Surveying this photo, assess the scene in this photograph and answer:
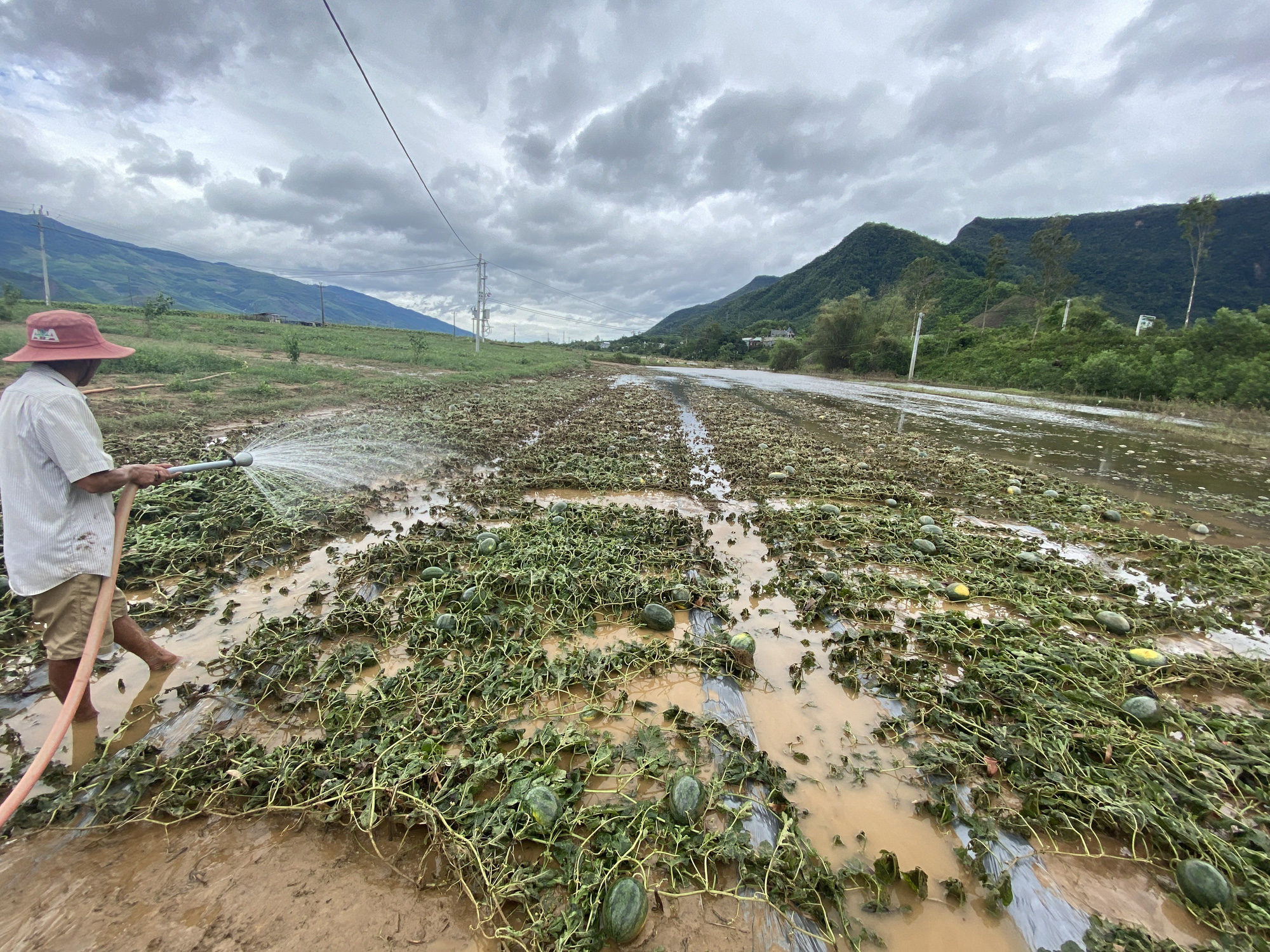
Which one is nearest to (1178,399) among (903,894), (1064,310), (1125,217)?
(1064,310)

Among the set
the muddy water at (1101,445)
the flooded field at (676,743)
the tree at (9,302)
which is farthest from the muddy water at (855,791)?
the tree at (9,302)

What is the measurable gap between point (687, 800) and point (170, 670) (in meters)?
3.88

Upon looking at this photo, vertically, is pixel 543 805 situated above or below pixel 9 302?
below

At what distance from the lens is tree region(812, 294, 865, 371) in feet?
205

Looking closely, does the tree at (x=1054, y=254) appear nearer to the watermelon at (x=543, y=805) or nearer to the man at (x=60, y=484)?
the watermelon at (x=543, y=805)

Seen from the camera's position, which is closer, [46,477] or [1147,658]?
[46,477]

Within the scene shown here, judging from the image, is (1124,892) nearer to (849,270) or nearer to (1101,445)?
(1101,445)

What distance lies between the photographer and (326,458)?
904 centimetres

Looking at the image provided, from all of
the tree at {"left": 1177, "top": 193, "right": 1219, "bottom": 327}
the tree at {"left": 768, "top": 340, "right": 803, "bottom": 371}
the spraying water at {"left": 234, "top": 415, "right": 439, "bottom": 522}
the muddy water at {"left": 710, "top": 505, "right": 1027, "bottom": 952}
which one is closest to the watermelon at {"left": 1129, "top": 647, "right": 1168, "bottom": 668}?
the muddy water at {"left": 710, "top": 505, "right": 1027, "bottom": 952}

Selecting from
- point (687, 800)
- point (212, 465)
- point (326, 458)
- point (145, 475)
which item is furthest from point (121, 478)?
point (326, 458)

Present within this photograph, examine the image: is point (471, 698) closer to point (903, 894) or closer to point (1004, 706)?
point (903, 894)

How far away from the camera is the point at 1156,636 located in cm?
457

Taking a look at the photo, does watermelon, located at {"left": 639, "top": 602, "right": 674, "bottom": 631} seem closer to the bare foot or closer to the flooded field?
the flooded field

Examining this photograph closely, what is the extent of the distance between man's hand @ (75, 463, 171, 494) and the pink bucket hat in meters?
0.71
